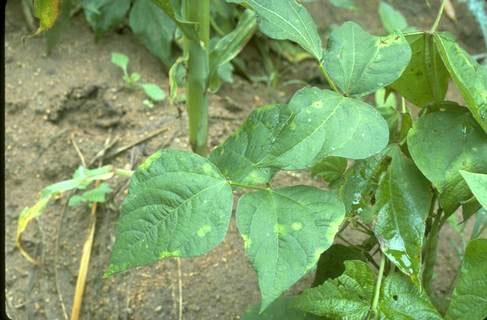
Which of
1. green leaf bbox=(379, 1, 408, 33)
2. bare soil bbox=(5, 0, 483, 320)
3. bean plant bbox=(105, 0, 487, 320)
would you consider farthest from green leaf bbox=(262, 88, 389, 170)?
green leaf bbox=(379, 1, 408, 33)

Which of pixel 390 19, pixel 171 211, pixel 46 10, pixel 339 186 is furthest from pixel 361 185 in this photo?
pixel 390 19

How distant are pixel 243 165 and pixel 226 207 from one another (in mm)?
78

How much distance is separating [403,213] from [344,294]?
0.13 meters

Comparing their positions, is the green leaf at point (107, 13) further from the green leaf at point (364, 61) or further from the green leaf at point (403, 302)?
the green leaf at point (403, 302)

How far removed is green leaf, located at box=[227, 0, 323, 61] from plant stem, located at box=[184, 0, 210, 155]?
205 millimetres

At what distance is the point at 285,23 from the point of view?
892mm

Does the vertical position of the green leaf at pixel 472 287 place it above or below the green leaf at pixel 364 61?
below

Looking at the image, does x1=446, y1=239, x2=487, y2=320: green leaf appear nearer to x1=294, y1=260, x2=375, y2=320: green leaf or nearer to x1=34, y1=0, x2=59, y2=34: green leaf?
x1=294, y1=260, x2=375, y2=320: green leaf

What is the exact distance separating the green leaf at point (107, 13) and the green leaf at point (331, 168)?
28.3 inches

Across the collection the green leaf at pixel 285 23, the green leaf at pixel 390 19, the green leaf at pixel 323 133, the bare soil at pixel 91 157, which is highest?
the green leaf at pixel 285 23

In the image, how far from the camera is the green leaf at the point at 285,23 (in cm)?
89

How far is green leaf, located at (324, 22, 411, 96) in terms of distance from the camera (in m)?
0.89

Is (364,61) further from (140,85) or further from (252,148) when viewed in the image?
(140,85)

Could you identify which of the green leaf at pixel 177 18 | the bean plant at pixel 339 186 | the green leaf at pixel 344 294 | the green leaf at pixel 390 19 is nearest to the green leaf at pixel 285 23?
the bean plant at pixel 339 186
